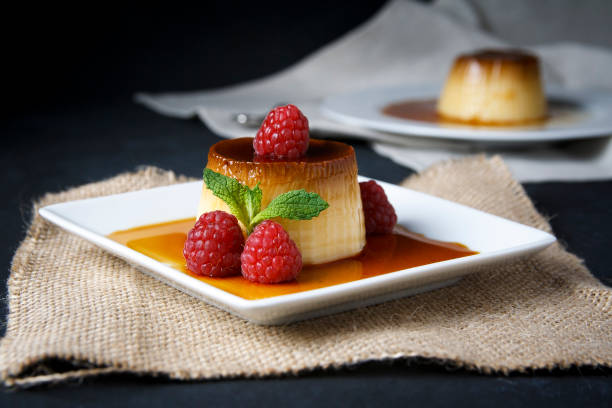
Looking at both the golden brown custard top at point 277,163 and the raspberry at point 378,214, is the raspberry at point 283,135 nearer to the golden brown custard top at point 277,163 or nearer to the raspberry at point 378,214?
the golden brown custard top at point 277,163

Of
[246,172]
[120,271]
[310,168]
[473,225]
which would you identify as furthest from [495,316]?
[120,271]

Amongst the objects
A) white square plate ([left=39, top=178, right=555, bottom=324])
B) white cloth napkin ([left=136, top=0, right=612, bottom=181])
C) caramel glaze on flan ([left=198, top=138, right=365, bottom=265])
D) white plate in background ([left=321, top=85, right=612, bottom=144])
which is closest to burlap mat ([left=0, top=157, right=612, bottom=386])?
white square plate ([left=39, top=178, right=555, bottom=324])

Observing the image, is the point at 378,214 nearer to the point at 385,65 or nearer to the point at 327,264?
the point at 327,264

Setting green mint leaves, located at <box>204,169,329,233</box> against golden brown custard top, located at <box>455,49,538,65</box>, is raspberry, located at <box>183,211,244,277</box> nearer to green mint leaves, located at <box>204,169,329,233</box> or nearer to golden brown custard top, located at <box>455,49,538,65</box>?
green mint leaves, located at <box>204,169,329,233</box>

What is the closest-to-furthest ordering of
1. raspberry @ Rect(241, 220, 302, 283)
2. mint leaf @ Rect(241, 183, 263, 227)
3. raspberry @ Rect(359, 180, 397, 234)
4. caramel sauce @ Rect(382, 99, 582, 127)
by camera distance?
raspberry @ Rect(241, 220, 302, 283) < mint leaf @ Rect(241, 183, 263, 227) < raspberry @ Rect(359, 180, 397, 234) < caramel sauce @ Rect(382, 99, 582, 127)

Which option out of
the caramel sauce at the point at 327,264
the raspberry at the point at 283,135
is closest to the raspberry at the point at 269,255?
the caramel sauce at the point at 327,264

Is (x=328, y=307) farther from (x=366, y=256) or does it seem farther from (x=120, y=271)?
(x=120, y=271)

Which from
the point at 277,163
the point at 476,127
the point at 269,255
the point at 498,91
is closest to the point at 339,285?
the point at 269,255
